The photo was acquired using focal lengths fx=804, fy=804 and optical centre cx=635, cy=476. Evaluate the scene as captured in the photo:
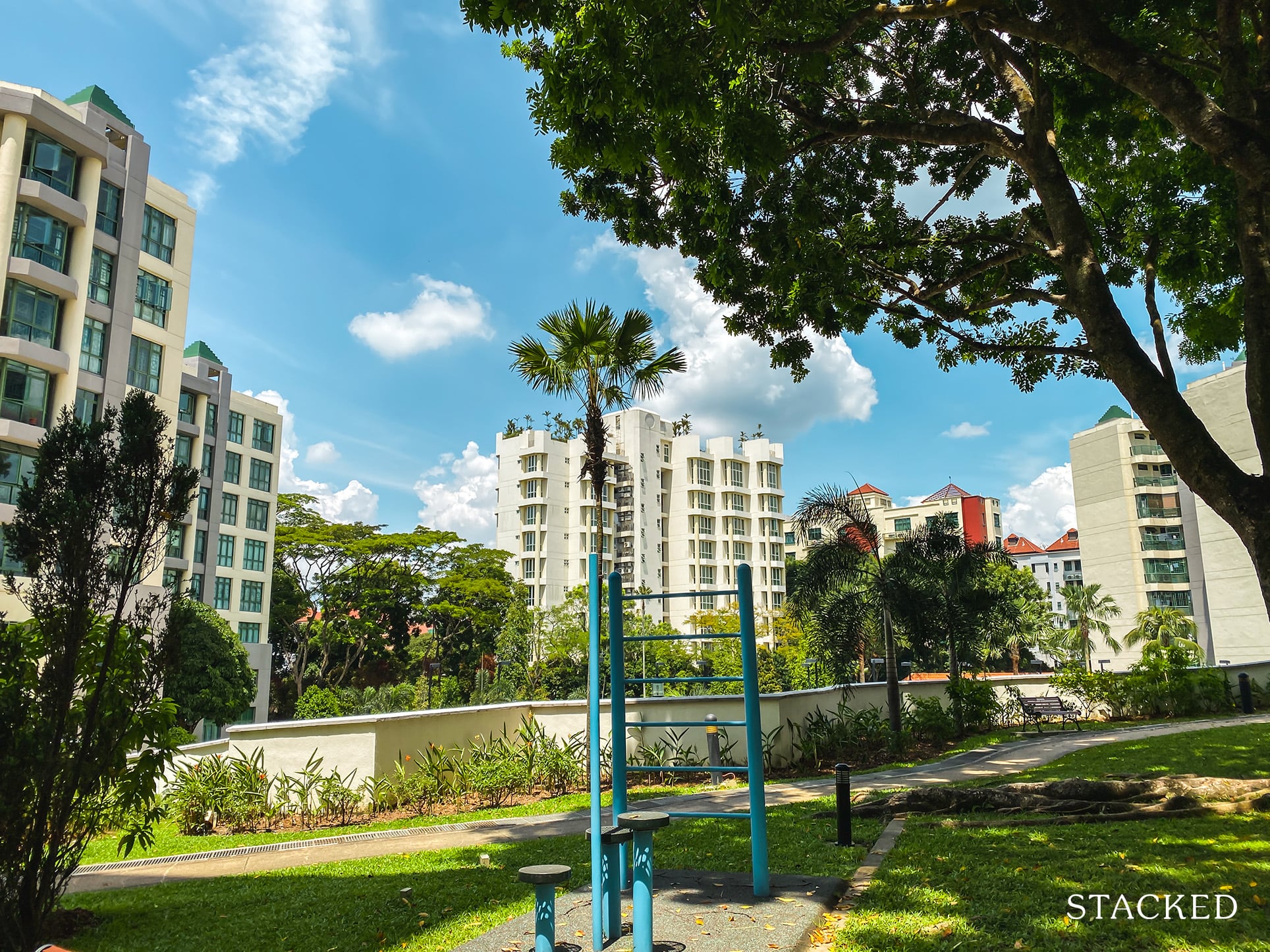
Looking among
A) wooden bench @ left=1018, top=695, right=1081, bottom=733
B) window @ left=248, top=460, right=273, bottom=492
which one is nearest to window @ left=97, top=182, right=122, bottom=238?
window @ left=248, top=460, right=273, bottom=492

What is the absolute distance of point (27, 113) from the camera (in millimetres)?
23438

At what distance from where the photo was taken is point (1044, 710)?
768 inches

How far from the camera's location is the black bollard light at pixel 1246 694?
20469 millimetres

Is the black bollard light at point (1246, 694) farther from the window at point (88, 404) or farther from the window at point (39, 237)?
the window at point (39, 237)

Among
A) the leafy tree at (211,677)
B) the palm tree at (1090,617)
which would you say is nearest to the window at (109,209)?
the leafy tree at (211,677)

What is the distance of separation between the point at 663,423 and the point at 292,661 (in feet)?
121

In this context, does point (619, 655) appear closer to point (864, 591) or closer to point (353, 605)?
point (864, 591)

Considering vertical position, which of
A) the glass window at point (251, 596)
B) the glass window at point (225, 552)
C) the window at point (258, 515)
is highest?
the window at point (258, 515)

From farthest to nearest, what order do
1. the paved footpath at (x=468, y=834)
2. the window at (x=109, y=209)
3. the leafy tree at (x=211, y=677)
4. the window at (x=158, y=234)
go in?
the window at (x=158, y=234), the leafy tree at (x=211, y=677), the window at (x=109, y=209), the paved footpath at (x=468, y=834)

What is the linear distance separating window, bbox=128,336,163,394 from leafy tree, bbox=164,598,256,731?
830 centimetres

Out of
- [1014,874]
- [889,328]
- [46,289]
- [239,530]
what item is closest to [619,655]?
[1014,874]

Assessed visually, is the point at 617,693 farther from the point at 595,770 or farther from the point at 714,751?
the point at 714,751

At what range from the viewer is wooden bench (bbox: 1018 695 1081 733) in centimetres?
1880

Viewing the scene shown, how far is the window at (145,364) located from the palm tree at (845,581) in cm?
2382
